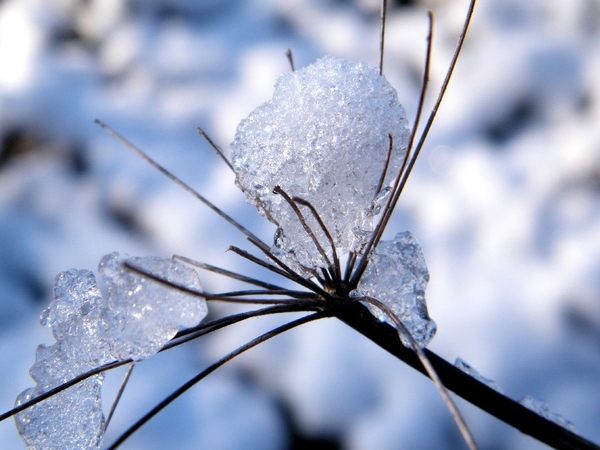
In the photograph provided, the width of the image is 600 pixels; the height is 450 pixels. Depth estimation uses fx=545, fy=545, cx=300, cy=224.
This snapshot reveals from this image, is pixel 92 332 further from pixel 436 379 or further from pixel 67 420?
pixel 436 379

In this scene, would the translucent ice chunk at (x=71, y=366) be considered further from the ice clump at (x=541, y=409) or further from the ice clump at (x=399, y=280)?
the ice clump at (x=541, y=409)

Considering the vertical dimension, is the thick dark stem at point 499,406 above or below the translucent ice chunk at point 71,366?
above

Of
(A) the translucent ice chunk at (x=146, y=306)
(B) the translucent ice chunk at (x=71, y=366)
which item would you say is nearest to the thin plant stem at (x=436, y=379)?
Result: (A) the translucent ice chunk at (x=146, y=306)

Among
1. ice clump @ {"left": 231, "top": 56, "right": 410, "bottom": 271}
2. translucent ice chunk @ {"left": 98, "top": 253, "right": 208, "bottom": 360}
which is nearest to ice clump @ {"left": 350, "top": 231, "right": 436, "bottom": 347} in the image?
ice clump @ {"left": 231, "top": 56, "right": 410, "bottom": 271}

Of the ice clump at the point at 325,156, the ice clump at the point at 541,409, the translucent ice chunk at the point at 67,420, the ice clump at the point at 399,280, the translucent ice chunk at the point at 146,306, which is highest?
the ice clump at the point at 325,156

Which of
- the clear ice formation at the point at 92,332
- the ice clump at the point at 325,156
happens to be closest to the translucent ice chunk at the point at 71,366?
the clear ice formation at the point at 92,332

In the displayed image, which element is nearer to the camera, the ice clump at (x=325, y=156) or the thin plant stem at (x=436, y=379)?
the thin plant stem at (x=436, y=379)
